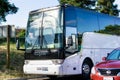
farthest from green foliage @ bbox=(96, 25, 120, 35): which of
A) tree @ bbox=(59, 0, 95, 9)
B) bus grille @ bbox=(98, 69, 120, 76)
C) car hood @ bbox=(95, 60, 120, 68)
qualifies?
tree @ bbox=(59, 0, 95, 9)

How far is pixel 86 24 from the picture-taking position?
1855 centimetres

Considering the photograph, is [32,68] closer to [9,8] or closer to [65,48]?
[65,48]

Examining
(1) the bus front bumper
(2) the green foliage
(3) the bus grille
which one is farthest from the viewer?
(2) the green foliage

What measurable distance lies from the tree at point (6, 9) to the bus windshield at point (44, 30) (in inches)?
890

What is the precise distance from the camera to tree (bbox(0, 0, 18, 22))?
40400mm

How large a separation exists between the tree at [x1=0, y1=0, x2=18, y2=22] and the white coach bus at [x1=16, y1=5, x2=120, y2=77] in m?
22.6

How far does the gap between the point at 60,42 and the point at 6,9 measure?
1004 inches

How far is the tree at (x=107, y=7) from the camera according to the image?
171 feet

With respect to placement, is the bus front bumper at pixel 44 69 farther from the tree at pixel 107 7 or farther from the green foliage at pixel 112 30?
the tree at pixel 107 7

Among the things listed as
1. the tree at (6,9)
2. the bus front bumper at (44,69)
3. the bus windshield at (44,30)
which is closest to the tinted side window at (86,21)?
the bus windshield at (44,30)

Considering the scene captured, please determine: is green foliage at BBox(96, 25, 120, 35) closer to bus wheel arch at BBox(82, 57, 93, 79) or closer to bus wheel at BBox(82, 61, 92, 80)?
bus wheel arch at BBox(82, 57, 93, 79)

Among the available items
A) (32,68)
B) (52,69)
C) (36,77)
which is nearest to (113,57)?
(52,69)

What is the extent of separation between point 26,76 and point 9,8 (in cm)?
2288

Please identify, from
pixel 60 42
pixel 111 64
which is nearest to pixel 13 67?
pixel 60 42
